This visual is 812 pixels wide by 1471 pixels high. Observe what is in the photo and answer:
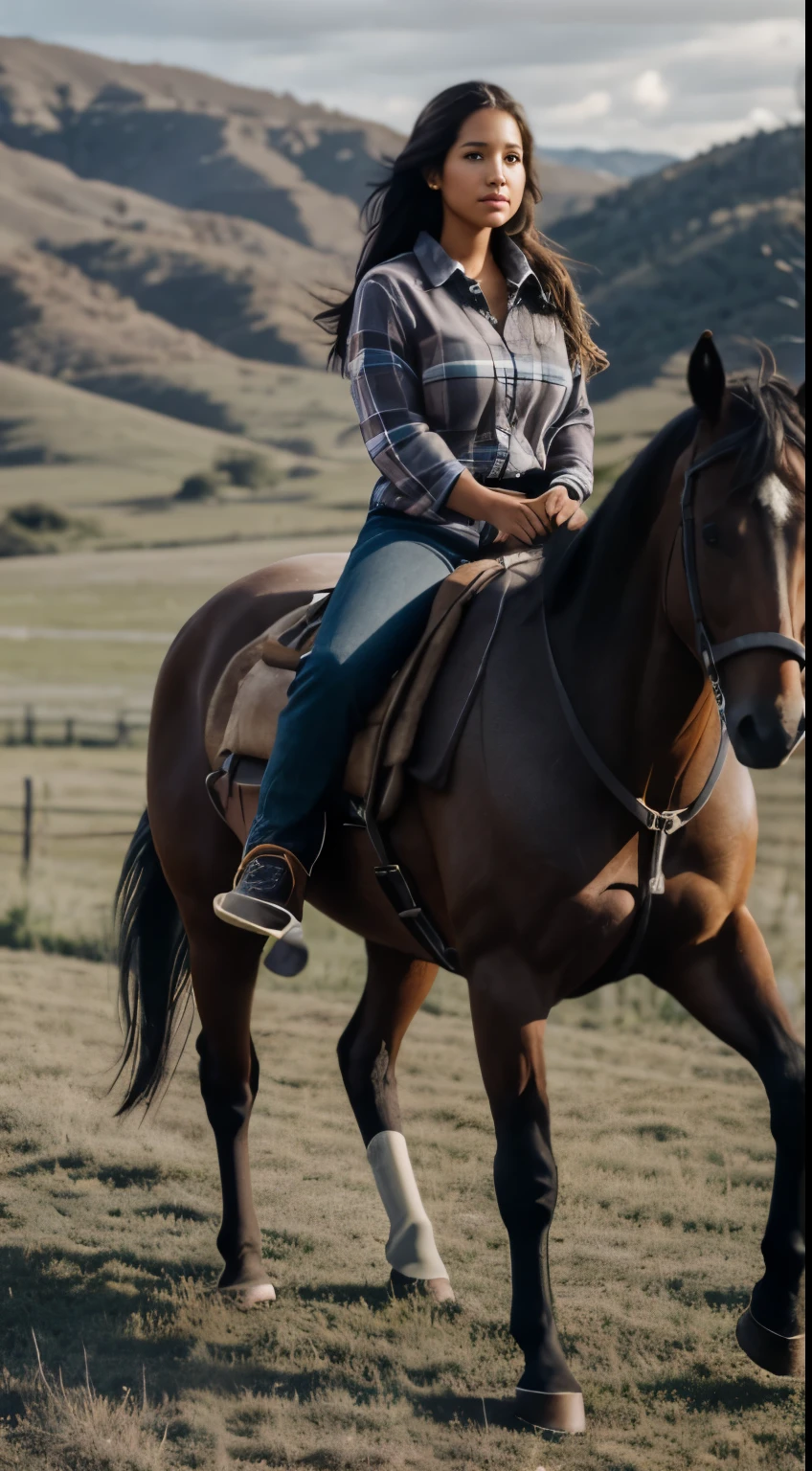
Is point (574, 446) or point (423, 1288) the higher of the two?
point (574, 446)

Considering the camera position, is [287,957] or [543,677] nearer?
[543,677]

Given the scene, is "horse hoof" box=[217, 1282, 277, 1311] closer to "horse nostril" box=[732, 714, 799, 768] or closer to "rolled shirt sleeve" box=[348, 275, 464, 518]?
"rolled shirt sleeve" box=[348, 275, 464, 518]

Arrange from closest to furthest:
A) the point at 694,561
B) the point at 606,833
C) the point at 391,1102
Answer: the point at 694,561 < the point at 606,833 < the point at 391,1102

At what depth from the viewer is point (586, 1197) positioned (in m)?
5.89

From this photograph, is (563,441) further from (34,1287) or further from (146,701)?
(146,701)

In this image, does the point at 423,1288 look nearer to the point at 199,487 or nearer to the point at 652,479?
the point at 652,479

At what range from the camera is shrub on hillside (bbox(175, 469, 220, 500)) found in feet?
274

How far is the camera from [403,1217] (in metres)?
4.87

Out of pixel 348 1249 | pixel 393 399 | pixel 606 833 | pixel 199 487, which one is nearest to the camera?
pixel 606 833

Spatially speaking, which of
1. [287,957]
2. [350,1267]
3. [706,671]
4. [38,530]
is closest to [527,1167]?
[287,957]

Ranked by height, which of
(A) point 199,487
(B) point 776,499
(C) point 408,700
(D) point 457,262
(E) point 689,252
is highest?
(E) point 689,252

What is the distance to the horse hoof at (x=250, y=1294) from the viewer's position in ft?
15.9

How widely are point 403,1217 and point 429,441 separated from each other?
8.71 ft

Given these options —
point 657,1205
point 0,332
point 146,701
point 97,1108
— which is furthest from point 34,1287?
point 0,332
